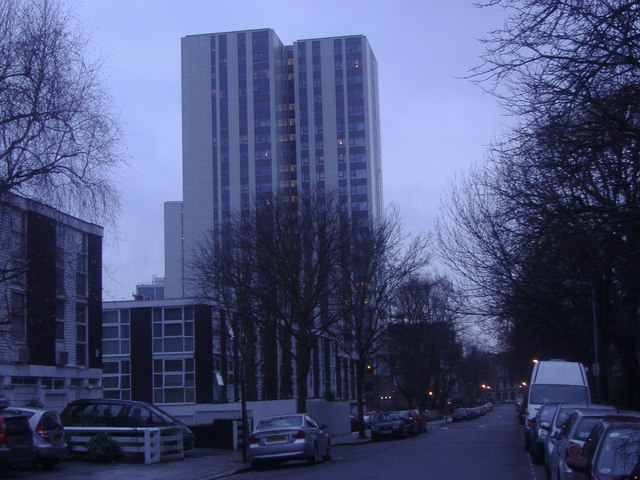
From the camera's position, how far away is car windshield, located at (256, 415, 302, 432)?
24781mm

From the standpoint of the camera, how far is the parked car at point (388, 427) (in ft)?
144

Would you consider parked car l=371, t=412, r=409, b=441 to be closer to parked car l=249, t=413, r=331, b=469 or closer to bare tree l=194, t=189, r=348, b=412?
bare tree l=194, t=189, r=348, b=412

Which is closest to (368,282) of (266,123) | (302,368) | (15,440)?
(302,368)

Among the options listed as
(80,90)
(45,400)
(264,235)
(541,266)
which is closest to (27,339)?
(45,400)

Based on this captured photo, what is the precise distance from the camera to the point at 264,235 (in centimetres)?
3841

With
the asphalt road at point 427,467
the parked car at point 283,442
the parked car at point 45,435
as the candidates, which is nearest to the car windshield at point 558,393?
the asphalt road at point 427,467

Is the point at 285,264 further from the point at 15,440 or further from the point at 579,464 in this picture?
the point at 579,464

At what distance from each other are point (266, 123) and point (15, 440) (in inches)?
3427

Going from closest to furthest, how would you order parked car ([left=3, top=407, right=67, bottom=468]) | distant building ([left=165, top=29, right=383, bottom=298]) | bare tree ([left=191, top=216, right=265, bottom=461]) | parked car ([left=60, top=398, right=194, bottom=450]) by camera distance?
parked car ([left=3, top=407, right=67, bottom=468]) → parked car ([left=60, top=398, right=194, bottom=450]) → bare tree ([left=191, top=216, right=265, bottom=461]) → distant building ([left=165, top=29, right=383, bottom=298])

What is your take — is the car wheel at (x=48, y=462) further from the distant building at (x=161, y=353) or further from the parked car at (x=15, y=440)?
the distant building at (x=161, y=353)

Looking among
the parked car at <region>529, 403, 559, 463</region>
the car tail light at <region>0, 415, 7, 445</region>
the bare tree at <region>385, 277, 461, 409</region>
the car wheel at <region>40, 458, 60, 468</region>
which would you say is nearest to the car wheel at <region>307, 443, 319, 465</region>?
the parked car at <region>529, 403, 559, 463</region>

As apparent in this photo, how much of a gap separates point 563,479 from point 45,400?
2608 centimetres

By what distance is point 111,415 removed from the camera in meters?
26.9

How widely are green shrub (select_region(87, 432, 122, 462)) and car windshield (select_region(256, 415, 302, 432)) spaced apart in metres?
4.04
